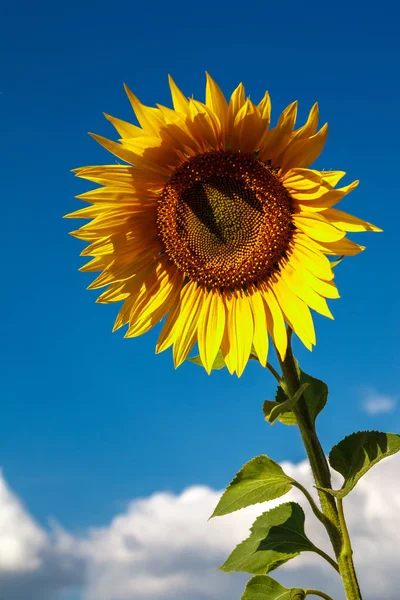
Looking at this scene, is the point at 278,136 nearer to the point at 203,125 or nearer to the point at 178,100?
the point at 203,125

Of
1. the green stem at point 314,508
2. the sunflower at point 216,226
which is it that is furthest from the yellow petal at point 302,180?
the green stem at point 314,508

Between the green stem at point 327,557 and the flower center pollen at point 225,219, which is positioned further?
the flower center pollen at point 225,219

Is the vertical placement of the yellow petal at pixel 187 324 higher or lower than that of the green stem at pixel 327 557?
higher

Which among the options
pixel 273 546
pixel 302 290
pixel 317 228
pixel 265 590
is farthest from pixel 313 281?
pixel 265 590

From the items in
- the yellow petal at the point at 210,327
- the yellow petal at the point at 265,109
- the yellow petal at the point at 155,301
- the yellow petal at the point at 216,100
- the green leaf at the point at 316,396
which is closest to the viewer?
the yellow petal at the point at 216,100

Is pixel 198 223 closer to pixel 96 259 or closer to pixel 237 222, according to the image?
pixel 237 222

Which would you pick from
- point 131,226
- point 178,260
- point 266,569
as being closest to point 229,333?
point 178,260

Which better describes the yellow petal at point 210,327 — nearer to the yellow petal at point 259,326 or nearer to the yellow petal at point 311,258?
the yellow petal at point 259,326

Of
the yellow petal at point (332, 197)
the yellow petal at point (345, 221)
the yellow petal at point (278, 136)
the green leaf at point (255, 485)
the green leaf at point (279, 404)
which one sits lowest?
the green leaf at point (255, 485)
